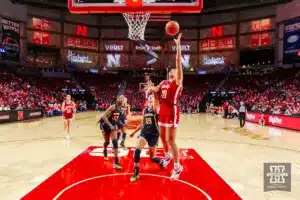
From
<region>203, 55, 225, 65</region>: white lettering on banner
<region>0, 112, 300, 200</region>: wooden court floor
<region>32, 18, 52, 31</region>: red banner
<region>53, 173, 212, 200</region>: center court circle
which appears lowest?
<region>0, 112, 300, 200</region>: wooden court floor

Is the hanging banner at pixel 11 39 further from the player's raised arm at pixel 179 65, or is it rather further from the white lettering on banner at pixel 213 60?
the player's raised arm at pixel 179 65

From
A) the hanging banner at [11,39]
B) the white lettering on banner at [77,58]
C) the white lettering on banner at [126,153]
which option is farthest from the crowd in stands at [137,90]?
the white lettering on banner at [126,153]

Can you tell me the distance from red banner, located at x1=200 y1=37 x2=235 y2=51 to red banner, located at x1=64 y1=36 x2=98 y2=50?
16.0 m

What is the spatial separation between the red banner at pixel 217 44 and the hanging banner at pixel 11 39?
80.3 feet

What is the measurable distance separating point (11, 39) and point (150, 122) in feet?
102

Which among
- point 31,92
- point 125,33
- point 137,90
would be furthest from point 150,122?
Result: point 125,33

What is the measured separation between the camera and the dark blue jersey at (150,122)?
6559mm

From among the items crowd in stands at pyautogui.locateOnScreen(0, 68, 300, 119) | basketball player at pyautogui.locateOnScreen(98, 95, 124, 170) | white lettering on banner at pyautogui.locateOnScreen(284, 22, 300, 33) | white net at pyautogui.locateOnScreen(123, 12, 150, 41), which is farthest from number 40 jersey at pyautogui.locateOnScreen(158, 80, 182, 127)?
white lettering on banner at pyautogui.locateOnScreen(284, 22, 300, 33)

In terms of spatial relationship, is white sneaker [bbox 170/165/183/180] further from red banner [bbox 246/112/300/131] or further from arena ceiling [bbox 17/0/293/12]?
arena ceiling [bbox 17/0/293/12]

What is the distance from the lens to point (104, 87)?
40688mm

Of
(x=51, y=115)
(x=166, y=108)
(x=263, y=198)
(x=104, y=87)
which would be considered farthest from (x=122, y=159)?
(x=104, y=87)

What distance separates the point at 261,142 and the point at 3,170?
32.7 ft

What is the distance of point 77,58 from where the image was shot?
40844 mm

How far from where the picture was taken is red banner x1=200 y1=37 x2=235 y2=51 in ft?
128
